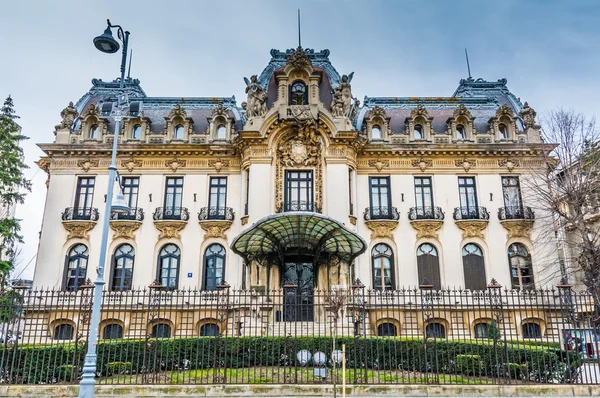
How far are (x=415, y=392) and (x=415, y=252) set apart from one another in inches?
589

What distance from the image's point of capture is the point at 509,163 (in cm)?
2728

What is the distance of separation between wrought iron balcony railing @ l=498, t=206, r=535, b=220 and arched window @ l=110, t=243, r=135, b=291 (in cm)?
2275

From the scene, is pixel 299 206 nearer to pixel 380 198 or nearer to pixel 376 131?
pixel 380 198

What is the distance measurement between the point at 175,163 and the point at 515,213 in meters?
21.5

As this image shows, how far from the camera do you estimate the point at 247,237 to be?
69.5ft

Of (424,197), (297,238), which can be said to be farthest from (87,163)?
(424,197)

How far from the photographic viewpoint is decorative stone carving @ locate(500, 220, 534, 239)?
1022 inches

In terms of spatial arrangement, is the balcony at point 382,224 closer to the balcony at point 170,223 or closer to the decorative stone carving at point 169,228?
the balcony at point 170,223

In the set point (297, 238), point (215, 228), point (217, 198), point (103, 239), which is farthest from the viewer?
point (217, 198)

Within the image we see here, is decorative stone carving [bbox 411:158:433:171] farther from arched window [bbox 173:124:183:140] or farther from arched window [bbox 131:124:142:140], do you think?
arched window [bbox 131:124:142:140]

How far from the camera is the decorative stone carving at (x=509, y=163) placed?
2723 cm

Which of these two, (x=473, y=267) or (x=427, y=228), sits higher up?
(x=427, y=228)

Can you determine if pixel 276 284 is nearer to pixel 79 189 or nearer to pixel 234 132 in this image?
pixel 234 132

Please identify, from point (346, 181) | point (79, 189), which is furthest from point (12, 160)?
point (346, 181)
